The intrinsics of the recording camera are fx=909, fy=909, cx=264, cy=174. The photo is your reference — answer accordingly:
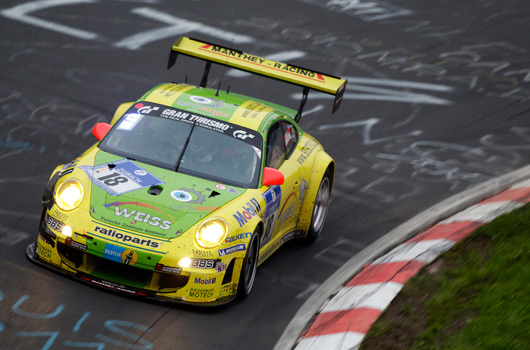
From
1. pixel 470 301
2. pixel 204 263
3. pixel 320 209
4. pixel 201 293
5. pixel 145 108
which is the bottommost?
pixel 320 209

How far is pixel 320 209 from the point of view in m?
9.42

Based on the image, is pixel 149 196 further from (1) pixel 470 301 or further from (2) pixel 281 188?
(1) pixel 470 301

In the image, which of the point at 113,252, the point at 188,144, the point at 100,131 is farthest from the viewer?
the point at 100,131

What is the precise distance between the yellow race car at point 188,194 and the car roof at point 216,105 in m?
0.02

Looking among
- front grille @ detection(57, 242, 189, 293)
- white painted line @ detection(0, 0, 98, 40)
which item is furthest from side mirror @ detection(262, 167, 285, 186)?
white painted line @ detection(0, 0, 98, 40)

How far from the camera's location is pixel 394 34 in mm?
16609

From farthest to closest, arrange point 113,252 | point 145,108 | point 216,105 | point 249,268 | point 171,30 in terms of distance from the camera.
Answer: point 171,30
point 216,105
point 145,108
point 249,268
point 113,252

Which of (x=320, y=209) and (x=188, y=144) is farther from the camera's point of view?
(x=320, y=209)

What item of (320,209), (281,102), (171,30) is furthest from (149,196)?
(171,30)

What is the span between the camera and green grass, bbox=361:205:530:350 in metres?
6.34

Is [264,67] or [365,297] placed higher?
[264,67]

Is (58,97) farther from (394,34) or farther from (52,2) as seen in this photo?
(394,34)

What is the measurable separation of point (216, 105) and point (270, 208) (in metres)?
1.25

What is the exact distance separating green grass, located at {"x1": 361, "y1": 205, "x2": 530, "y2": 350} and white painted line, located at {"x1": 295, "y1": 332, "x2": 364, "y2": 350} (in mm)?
99
